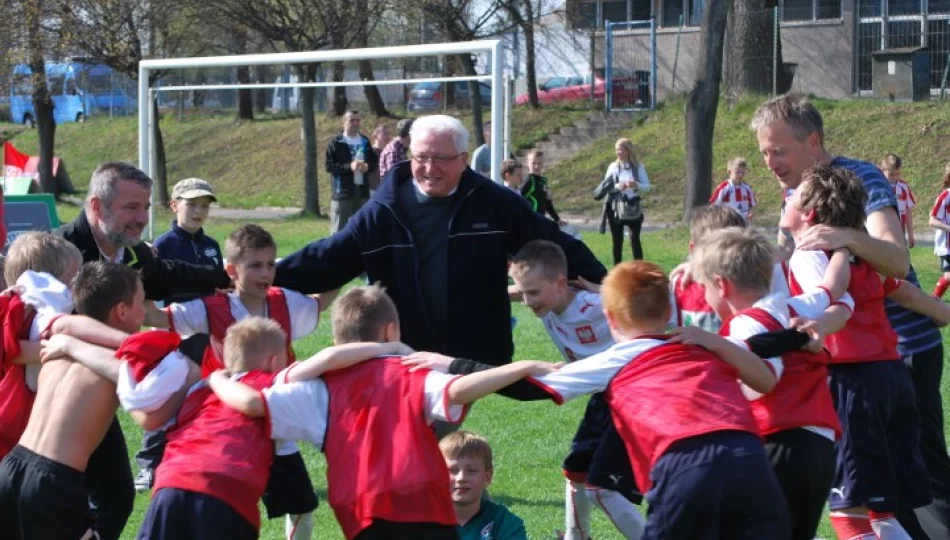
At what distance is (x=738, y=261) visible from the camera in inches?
172

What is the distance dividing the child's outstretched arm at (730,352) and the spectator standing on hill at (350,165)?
1356cm

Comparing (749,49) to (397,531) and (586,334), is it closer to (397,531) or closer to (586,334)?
(586,334)

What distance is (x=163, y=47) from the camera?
85.5 ft

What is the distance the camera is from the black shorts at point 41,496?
4.55 meters

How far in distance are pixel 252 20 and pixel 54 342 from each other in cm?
1745

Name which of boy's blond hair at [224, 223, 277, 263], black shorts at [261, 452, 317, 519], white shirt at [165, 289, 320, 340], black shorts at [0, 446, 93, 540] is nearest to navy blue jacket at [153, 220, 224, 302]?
white shirt at [165, 289, 320, 340]

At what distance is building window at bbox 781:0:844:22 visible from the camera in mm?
33469

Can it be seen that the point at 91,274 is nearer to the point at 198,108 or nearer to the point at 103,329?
the point at 103,329

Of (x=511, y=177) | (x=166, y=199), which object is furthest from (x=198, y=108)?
(x=511, y=177)

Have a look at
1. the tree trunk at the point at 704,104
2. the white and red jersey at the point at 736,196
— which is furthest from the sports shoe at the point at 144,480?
the tree trunk at the point at 704,104

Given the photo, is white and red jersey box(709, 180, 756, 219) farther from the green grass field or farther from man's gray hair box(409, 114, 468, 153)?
man's gray hair box(409, 114, 468, 153)

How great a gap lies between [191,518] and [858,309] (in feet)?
8.41

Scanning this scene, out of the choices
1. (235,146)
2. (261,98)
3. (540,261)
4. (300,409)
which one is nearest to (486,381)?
(300,409)

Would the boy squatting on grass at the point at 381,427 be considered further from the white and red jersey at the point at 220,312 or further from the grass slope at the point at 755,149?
the grass slope at the point at 755,149
